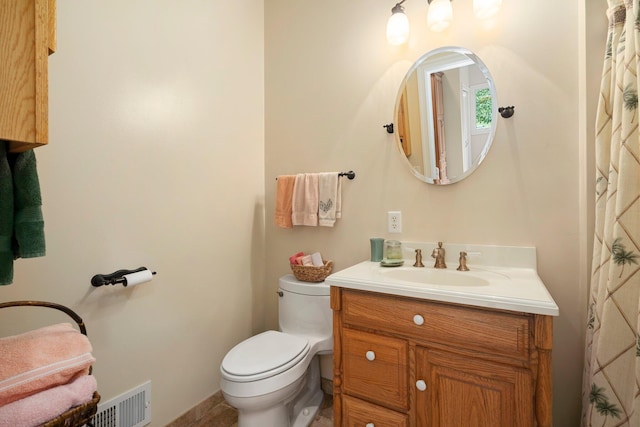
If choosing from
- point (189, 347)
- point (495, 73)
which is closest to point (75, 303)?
point (189, 347)

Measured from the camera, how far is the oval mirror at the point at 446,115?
4.81 feet

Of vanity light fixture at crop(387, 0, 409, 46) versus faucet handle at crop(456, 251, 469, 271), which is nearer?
faucet handle at crop(456, 251, 469, 271)

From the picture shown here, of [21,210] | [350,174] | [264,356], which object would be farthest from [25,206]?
[350,174]

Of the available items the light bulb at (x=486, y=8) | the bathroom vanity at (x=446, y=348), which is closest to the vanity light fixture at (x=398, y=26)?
the light bulb at (x=486, y=8)

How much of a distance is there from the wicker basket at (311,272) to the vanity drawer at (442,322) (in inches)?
19.4

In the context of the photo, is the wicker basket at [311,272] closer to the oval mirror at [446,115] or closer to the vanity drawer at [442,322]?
the vanity drawer at [442,322]

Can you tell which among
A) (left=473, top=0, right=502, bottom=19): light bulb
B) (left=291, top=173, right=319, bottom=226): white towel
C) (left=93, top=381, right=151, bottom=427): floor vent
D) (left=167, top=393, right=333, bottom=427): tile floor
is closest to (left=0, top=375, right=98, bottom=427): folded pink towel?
(left=93, top=381, right=151, bottom=427): floor vent

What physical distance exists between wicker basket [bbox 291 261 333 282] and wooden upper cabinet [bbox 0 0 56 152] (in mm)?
1347

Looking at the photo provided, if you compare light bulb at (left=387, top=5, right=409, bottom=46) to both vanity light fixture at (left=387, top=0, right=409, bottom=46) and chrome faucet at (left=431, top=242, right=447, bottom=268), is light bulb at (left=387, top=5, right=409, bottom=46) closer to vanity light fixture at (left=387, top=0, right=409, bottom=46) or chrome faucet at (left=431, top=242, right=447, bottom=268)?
vanity light fixture at (left=387, top=0, right=409, bottom=46)

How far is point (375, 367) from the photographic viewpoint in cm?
119

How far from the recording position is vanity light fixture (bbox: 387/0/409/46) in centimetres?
159

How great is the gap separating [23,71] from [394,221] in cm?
152

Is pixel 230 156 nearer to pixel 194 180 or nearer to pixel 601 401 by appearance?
pixel 194 180

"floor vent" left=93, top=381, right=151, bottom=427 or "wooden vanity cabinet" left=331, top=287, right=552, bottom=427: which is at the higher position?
"wooden vanity cabinet" left=331, top=287, right=552, bottom=427
